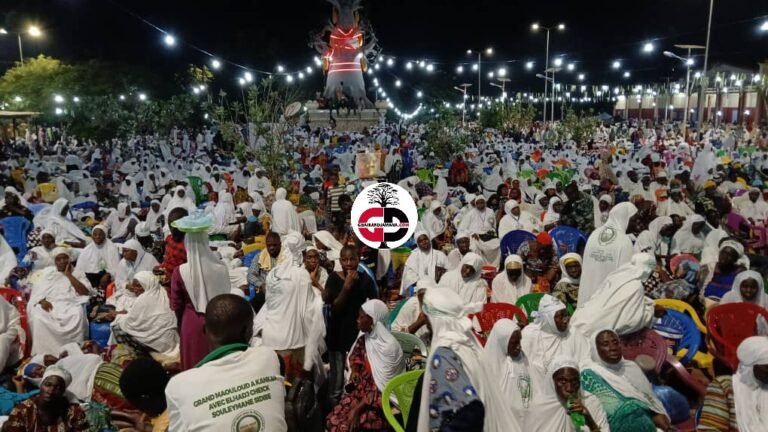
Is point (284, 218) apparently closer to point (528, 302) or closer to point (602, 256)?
point (528, 302)

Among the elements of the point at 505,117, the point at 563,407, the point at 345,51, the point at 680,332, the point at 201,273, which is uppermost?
the point at 345,51

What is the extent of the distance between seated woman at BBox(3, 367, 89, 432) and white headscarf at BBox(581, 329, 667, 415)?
273 centimetres

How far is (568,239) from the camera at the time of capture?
7461 mm

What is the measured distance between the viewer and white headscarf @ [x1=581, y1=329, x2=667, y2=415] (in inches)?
131

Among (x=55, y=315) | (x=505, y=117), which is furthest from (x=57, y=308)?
(x=505, y=117)

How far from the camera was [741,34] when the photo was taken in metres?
35.3

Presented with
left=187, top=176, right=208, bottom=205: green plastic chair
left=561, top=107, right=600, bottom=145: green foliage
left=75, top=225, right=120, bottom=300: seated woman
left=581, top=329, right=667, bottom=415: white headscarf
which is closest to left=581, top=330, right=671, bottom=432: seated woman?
left=581, top=329, right=667, bottom=415: white headscarf

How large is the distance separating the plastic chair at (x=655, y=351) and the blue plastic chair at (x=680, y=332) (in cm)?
35

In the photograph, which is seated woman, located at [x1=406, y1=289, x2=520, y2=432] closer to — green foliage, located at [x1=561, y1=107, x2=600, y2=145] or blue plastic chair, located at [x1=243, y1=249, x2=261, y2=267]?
blue plastic chair, located at [x1=243, y1=249, x2=261, y2=267]

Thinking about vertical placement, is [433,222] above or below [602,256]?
below

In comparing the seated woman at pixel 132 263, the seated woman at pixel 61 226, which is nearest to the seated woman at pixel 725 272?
the seated woman at pixel 132 263

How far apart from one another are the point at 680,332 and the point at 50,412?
4269 millimetres

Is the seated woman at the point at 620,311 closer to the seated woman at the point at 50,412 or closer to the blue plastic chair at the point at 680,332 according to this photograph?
the blue plastic chair at the point at 680,332

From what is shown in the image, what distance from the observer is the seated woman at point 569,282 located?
207 inches
